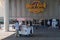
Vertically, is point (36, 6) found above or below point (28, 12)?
above

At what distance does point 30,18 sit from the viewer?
41.2 meters

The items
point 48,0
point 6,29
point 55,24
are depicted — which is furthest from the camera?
point 48,0

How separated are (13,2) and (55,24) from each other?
858 cm

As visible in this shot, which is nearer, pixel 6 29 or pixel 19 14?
pixel 6 29

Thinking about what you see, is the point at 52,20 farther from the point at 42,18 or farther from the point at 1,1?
the point at 1,1

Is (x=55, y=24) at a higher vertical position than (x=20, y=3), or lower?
lower

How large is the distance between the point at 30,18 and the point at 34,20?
3.07 ft

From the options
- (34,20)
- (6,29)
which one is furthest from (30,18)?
(6,29)

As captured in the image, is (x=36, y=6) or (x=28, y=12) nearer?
(x=36, y=6)

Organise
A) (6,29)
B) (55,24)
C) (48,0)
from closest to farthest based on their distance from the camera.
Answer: (6,29), (55,24), (48,0)

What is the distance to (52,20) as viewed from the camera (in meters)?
39.6

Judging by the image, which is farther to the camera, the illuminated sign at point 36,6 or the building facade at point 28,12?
the building facade at point 28,12

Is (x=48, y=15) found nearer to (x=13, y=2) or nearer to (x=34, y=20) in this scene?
(x=34, y=20)

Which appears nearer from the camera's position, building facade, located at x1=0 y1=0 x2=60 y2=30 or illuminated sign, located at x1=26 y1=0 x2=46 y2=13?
illuminated sign, located at x1=26 y1=0 x2=46 y2=13
